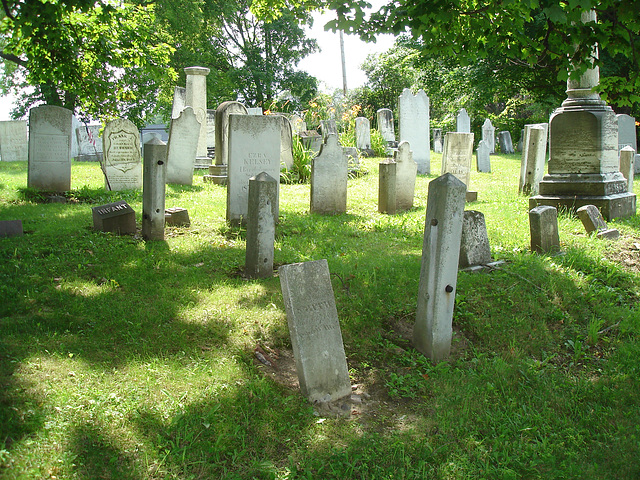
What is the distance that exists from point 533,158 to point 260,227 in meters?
7.91

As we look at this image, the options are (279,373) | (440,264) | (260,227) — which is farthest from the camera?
(260,227)

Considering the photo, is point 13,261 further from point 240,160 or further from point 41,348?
Result: point 240,160

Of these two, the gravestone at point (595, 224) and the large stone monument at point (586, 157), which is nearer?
the gravestone at point (595, 224)

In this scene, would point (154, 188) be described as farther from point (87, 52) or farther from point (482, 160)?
point (482, 160)

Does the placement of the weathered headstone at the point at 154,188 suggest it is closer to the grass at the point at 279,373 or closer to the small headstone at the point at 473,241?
the grass at the point at 279,373

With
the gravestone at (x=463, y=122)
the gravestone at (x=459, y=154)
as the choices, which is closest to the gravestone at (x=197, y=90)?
the gravestone at (x=459, y=154)

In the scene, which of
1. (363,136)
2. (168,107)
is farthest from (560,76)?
(168,107)

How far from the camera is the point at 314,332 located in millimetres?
3676

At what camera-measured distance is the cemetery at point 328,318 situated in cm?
307

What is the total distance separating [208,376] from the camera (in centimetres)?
363

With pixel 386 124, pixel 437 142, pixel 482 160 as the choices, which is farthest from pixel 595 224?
pixel 437 142

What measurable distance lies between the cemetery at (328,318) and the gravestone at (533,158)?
1704 mm

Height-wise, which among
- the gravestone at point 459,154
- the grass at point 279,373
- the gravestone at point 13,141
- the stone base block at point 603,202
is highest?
the gravestone at point 13,141

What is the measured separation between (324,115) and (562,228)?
48.8ft
